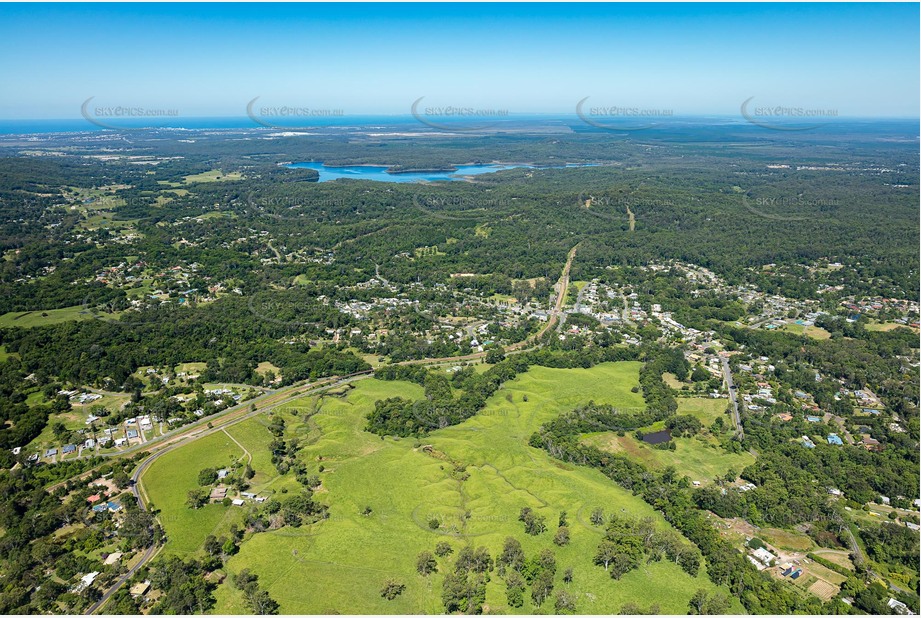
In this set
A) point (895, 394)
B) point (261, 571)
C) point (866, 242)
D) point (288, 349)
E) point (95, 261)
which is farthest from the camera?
point (866, 242)

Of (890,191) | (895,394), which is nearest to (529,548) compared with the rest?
(895,394)

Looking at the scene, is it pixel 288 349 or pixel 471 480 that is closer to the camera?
pixel 471 480

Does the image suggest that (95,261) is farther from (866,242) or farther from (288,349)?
(866,242)

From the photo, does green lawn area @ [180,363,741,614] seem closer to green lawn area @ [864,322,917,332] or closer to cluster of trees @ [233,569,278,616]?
cluster of trees @ [233,569,278,616]

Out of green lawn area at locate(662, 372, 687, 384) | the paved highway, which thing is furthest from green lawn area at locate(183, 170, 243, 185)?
the paved highway

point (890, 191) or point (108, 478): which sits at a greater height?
point (890, 191)
